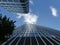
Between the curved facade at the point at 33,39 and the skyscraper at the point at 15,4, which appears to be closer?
the skyscraper at the point at 15,4

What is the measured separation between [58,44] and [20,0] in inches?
1263

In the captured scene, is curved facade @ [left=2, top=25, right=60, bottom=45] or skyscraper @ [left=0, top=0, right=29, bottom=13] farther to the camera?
curved facade @ [left=2, top=25, right=60, bottom=45]

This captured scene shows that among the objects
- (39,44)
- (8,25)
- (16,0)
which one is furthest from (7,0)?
(39,44)

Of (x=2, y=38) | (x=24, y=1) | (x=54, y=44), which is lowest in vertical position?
(x=54, y=44)

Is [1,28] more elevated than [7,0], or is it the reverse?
[7,0]

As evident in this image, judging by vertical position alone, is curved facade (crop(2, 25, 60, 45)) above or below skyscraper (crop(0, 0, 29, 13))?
below

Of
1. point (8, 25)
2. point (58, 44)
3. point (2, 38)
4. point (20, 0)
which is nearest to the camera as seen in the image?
point (2, 38)

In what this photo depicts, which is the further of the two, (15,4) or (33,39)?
(33,39)

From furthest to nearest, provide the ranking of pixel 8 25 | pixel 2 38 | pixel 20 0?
1. pixel 20 0
2. pixel 8 25
3. pixel 2 38

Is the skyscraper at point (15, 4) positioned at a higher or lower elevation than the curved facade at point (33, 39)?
higher

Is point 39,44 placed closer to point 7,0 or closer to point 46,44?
point 46,44

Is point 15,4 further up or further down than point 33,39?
further up

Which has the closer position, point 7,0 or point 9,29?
point 9,29

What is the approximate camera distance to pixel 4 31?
44375 mm
